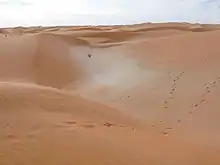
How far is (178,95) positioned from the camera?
1360 millimetres

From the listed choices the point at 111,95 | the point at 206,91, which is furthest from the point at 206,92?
the point at 111,95

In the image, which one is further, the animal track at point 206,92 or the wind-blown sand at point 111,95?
the animal track at point 206,92

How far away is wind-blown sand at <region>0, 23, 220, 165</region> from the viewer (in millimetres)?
856

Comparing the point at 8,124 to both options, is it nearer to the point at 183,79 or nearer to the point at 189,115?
the point at 189,115

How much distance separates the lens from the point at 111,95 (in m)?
1.37

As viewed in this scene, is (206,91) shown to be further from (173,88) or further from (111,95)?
(111,95)

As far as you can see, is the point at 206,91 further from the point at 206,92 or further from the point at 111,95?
the point at 111,95

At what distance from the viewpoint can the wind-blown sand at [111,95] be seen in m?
0.86

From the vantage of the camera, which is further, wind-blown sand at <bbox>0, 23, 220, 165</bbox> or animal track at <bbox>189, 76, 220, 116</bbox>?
animal track at <bbox>189, 76, 220, 116</bbox>

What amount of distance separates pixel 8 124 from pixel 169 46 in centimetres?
81

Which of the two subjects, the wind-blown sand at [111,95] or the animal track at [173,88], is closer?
the wind-blown sand at [111,95]

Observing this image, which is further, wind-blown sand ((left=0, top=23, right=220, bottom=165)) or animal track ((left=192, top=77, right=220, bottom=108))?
animal track ((left=192, top=77, right=220, bottom=108))

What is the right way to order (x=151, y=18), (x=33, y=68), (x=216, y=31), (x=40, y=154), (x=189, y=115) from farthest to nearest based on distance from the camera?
(x=151, y=18) < (x=216, y=31) < (x=33, y=68) < (x=189, y=115) < (x=40, y=154)

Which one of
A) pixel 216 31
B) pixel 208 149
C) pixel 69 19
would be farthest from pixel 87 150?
pixel 69 19
